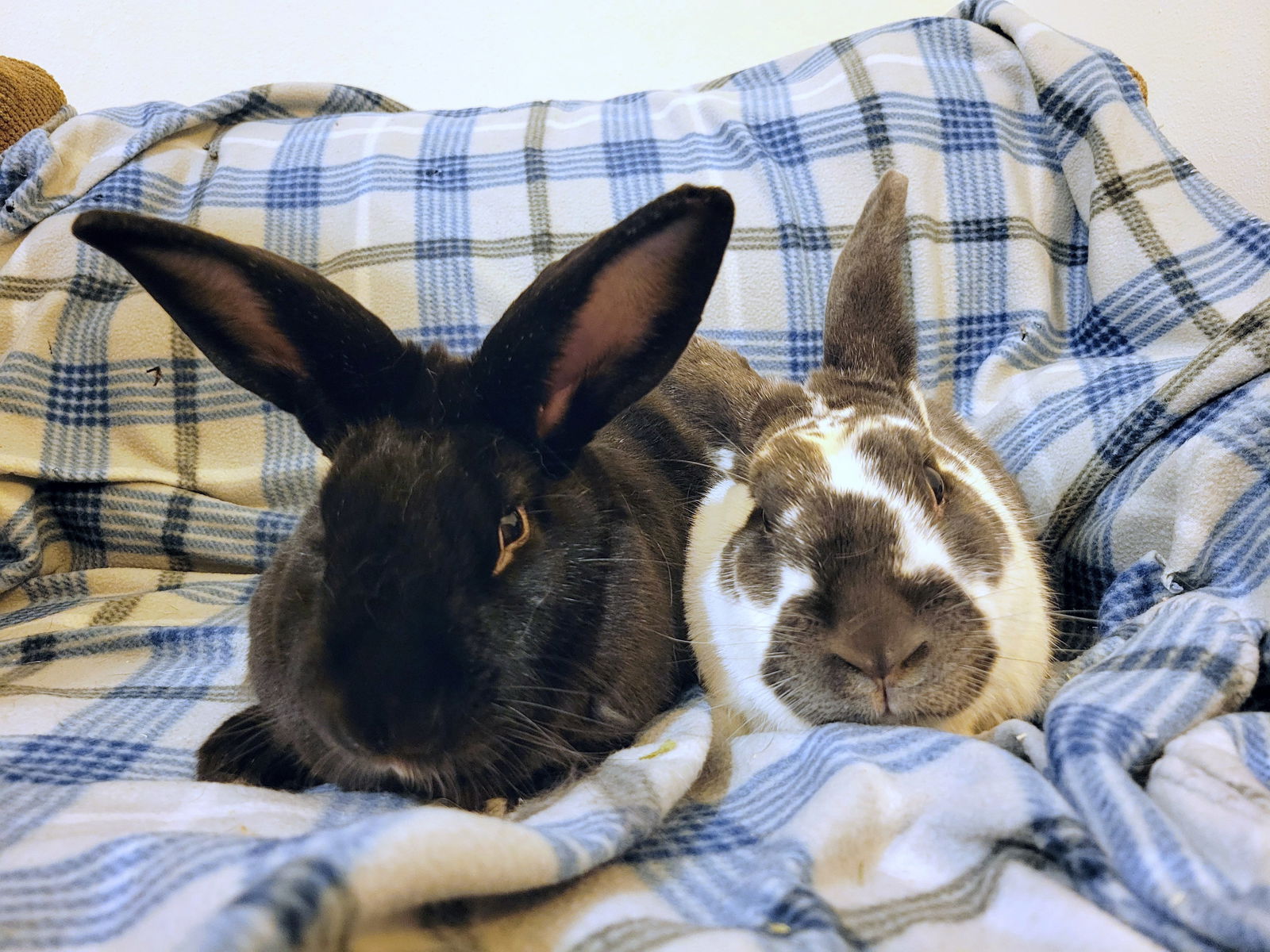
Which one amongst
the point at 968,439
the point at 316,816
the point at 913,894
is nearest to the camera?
the point at 913,894

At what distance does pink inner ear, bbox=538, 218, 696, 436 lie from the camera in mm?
886

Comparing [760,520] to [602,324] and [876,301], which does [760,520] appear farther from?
[876,301]

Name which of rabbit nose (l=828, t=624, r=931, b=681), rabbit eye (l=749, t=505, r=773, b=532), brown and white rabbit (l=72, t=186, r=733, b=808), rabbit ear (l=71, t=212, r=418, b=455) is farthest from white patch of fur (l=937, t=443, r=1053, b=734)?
rabbit ear (l=71, t=212, r=418, b=455)

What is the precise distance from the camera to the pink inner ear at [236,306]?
2.88 ft

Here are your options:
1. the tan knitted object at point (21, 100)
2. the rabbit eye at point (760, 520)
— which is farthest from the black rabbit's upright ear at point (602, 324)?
the tan knitted object at point (21, 100)

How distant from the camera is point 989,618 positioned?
97 cm

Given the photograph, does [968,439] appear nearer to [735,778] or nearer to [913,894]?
[735,778]

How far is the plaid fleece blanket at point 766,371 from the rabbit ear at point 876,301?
340 millimetres

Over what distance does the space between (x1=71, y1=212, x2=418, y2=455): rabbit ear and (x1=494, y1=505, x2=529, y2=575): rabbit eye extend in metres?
0.19

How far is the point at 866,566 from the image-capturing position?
95cm

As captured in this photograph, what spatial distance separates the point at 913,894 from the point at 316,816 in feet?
1.88

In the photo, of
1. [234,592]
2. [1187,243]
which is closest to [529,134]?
[234,592]

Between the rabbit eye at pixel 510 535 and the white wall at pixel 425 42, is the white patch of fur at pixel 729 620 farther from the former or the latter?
the white wall at pixel 425 42

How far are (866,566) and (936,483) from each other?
0.71ft
